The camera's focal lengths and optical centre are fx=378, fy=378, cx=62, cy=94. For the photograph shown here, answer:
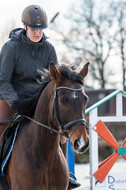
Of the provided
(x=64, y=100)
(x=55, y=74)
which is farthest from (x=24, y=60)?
(x=64, y=100)

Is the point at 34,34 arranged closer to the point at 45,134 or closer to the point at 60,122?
the point at 45,134

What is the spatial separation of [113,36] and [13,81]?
28.2 meters

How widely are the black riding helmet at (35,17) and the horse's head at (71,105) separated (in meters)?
1.02

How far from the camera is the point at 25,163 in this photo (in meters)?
4.54

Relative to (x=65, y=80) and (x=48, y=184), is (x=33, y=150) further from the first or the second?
(x=65, y=80)

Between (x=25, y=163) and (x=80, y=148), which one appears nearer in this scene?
(x=80, y=148)

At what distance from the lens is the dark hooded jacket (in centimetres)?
514

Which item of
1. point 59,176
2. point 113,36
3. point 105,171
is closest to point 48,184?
point 59,176

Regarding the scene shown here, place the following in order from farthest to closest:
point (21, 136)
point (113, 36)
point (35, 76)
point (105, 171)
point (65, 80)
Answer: point (113, 36), point (105, 171), point (35, 76), point (21, 136), point (65, 80)

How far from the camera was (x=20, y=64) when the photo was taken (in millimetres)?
5266

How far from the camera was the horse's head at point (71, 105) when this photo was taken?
395 centimetres

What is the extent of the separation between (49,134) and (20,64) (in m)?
1.21

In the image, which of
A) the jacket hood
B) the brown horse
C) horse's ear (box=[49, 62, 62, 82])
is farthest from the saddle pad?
the jacket hood

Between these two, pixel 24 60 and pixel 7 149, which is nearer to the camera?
pixel 7 149
